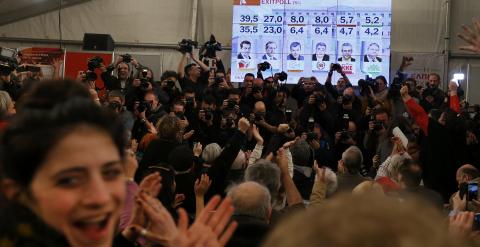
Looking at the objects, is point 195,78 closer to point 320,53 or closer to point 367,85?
point 367,85

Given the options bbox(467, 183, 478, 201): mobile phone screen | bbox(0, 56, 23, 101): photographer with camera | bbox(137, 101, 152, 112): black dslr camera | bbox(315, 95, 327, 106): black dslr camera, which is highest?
bbox(0, 56, 23, 101): photographer with camera

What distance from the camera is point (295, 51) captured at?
38.9 ft

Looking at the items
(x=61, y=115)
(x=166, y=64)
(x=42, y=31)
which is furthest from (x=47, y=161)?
(x=42, y=31)

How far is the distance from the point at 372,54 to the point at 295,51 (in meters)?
1.31

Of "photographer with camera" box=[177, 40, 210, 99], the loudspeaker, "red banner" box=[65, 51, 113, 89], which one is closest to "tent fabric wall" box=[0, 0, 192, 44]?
the loudspeaker

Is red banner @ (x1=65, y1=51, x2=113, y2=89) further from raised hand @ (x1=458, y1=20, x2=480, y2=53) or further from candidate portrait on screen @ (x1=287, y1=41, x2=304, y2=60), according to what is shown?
raised hand @ (x1=458, y1=20, x2=480, y2=53)

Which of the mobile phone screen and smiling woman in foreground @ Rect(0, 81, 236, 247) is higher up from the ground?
smiling woman in foreground @ Rect(0, 81, 236, 247)

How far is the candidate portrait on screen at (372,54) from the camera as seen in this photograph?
11695mm

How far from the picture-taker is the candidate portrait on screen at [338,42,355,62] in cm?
1173

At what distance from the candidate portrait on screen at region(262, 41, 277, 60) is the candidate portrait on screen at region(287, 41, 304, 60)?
0.28 m

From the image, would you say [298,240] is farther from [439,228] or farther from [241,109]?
[241,109]

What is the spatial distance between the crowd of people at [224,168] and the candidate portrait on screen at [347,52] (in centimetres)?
196

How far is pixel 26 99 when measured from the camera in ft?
4.33

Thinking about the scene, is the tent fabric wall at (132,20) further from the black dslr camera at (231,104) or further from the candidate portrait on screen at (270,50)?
the black dslr camera at (231,104)
